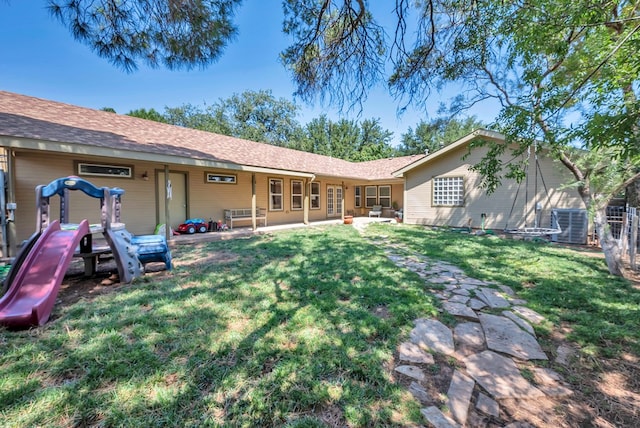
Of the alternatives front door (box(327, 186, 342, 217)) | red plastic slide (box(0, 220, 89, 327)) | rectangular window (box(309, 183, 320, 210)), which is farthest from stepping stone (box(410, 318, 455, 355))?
front door (box(327, 186, 342, 217))

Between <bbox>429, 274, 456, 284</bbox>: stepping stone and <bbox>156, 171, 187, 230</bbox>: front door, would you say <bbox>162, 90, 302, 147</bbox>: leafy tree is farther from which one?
<bbox>429, 274, 456, 284</bbox>: stepping stone

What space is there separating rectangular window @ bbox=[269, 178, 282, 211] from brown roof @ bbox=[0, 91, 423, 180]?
893 millimetres

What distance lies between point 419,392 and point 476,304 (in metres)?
2.07

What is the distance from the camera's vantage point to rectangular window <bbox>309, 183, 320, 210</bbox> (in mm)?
14352

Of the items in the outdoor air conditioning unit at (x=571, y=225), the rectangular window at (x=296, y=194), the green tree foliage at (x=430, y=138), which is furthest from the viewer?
the green tree foliage at (x=430, y=138)

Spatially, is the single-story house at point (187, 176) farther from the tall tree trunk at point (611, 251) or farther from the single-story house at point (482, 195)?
the tall tree trunk at point (611, 251)

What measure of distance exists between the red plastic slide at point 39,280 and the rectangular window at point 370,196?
15244mm

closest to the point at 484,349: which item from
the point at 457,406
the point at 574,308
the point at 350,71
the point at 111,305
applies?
the point at 457,406

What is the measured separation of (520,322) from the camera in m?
A: 3.09

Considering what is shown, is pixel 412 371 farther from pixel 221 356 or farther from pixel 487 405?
pixel 221 356

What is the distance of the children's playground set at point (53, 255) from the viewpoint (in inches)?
114

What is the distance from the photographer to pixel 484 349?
2.58 meters

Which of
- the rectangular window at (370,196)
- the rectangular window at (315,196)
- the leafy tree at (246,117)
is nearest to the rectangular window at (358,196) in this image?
the rectangular window at (370,196)

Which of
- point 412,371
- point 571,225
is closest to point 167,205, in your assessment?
point 412,371
